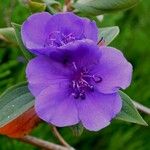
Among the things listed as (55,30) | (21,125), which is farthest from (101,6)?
A: (21,125)

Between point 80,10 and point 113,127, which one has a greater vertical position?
point 80,10

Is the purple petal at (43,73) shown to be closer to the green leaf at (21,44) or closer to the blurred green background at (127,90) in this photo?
the green leaf at (21,44)

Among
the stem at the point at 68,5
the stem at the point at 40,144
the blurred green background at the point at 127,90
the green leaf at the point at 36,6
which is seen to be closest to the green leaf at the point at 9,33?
the green leaf at the point at 36,6

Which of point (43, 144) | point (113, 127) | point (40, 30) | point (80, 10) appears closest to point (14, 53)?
point (113, 127)

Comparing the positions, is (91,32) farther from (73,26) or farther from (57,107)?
(57,107)

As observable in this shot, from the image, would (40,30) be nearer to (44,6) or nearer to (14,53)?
(44,6)
